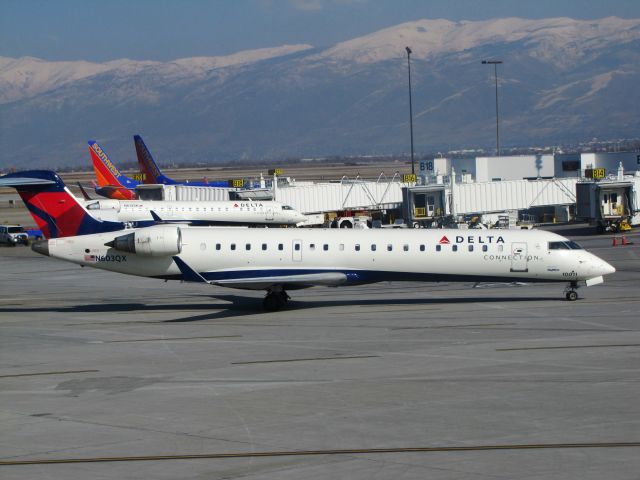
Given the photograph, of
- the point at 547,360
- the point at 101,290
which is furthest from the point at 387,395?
the point at 101,290

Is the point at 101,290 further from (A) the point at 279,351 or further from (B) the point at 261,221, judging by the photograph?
(B) the point at 261,221

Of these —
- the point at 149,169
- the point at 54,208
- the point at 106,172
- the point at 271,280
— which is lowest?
the point at 271,280

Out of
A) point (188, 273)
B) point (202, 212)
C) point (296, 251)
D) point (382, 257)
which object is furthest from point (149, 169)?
point (382, 257)

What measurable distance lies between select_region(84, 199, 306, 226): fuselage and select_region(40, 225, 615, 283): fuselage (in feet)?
106

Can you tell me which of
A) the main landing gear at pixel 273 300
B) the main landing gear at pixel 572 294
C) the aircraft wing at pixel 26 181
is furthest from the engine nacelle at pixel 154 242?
the main landing gear at pixel 572 294

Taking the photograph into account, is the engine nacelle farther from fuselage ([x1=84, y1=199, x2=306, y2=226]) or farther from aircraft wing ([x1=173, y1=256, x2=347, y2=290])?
fuselage ([x1=84, y1=199, x2=306, y2=226])

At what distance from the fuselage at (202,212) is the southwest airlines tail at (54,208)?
93.1 ft

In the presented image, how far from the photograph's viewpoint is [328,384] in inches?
927

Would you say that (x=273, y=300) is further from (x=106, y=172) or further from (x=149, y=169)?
(x=149, y=169)

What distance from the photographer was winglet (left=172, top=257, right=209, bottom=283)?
35.9 metres

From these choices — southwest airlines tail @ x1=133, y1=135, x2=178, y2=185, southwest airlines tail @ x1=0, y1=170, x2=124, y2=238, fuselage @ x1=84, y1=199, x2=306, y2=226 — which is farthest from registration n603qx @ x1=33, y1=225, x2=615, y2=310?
southwest airlines tail @ x1=133, y1=135, x2=178, y2=185

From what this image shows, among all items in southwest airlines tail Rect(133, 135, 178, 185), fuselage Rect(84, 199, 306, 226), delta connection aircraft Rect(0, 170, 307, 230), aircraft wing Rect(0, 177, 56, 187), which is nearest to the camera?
aircraft wing Rect(0, 177, 56, 187)

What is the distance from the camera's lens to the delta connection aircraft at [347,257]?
120ft

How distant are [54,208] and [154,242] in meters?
5.44
